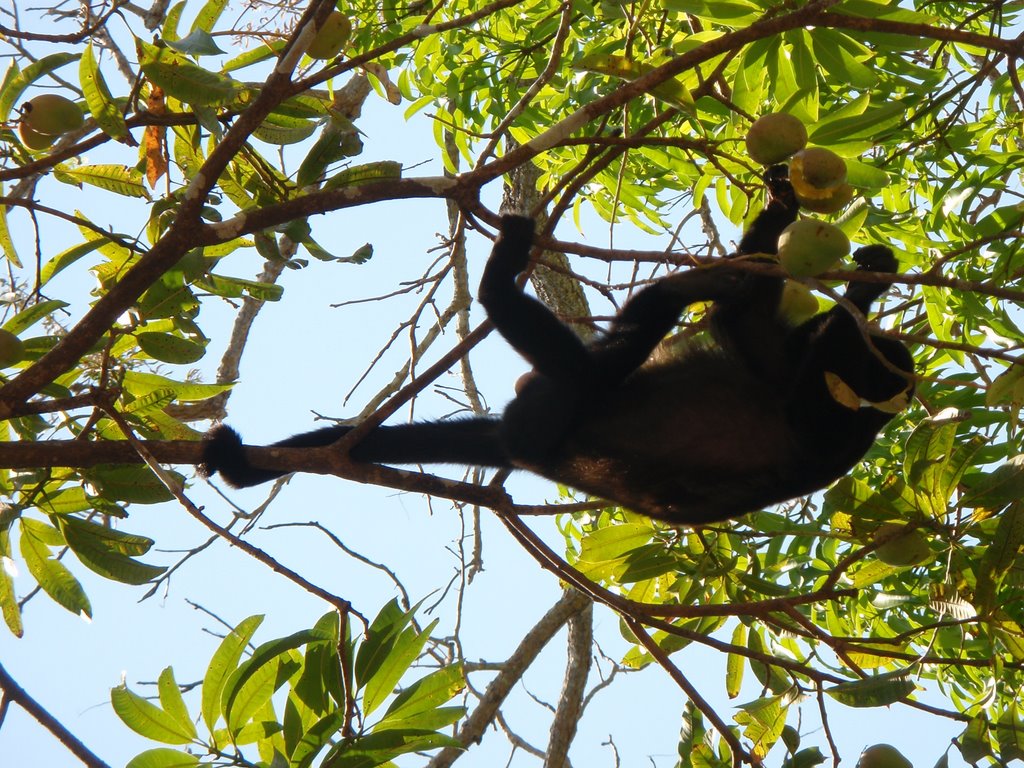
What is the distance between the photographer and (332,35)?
245 centimetres

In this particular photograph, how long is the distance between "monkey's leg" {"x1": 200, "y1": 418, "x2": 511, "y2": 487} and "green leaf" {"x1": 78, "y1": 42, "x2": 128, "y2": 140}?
3.39ft

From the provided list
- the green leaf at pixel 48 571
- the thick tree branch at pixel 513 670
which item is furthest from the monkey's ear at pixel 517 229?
the thick tree branch at pixel 513 670

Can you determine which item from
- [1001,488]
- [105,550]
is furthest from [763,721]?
[105,550]

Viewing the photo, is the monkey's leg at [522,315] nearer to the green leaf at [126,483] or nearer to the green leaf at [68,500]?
the green leaf at [126,483]

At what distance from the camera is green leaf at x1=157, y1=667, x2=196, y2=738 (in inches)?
97.6

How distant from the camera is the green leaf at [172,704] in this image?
2.48 meters

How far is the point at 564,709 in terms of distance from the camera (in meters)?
5.12

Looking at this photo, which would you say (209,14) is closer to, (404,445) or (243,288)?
(243,288)

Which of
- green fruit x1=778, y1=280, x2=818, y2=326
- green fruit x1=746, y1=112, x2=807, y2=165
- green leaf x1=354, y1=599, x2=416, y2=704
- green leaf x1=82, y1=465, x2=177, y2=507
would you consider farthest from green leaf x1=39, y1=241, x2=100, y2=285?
green fruit x1=778, y1=280, x2=818, y2=326

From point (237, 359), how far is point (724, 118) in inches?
155

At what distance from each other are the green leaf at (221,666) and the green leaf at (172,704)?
0.07m

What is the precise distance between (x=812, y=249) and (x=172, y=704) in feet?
6.55

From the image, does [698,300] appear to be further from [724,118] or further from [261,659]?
[261,659]

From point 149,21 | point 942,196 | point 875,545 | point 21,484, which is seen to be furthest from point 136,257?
point 942,196
